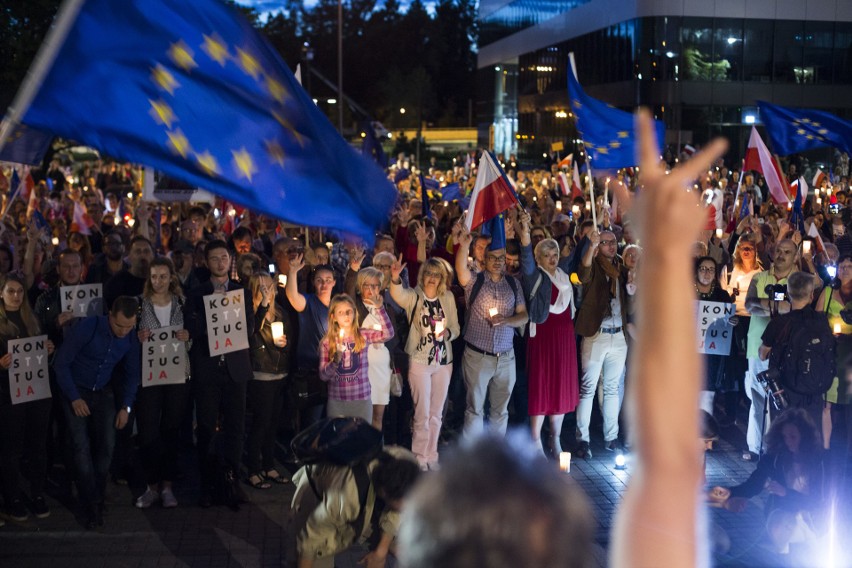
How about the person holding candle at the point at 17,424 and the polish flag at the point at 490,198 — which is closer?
the person holding candle at the point at 17,424

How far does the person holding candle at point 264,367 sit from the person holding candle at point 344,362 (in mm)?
459

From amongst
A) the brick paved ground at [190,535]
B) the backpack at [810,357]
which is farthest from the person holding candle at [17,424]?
the backpack at [810,357]

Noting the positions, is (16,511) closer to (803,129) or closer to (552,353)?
(552,353)

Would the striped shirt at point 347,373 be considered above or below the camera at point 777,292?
below

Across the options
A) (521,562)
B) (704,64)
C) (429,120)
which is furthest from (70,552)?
(429,120)

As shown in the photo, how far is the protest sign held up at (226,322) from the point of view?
26.8 ft

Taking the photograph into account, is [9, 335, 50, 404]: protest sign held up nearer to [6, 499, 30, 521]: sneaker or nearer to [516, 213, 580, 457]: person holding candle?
[6, 499, 30, 521]: sneaker

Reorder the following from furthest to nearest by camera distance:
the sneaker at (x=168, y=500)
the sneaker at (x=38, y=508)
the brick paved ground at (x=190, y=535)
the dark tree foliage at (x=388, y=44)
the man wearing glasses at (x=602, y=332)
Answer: the dark tree foliage at (x=388, y=44) → the man wearing glasses at (x=602, y=332) → the sneaker at (x=168, y=500) → the sneaker at (x=38, y=508) → the brick paved ground at (x=190, y=535)

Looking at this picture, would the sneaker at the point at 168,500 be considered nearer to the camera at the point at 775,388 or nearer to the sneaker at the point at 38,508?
the sneaker at the point at 38,508

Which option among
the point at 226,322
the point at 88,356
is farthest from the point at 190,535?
the point at 226,322

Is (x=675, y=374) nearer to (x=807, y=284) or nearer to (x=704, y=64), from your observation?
(x=807, y=284)

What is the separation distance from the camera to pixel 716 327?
385 inches

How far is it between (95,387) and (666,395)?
689 centimetres

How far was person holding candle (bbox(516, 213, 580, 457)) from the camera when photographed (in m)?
9.41
